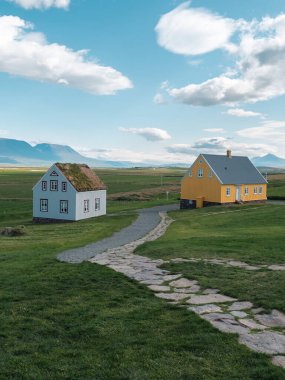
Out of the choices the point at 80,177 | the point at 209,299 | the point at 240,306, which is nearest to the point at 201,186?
the point at 80,177

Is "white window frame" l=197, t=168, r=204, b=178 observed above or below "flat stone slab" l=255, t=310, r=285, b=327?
above

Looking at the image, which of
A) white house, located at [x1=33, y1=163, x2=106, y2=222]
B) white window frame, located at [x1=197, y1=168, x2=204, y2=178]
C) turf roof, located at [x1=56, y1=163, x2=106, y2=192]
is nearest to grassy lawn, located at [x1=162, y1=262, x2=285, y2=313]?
white house, located at [x1=33, y1=163, x2=106, y2=222]

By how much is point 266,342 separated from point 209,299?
2.96m

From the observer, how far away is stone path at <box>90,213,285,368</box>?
8086mm

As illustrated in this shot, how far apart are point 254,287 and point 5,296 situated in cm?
740

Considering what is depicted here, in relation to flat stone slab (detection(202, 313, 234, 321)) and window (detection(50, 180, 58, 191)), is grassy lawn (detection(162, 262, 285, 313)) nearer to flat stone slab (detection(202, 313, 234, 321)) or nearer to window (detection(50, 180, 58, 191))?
flat stone slab (detection(202, 313, 234, 321))

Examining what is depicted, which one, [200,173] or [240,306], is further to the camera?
[200,173]

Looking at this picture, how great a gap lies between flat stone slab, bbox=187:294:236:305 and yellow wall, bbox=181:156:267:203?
4494 cm

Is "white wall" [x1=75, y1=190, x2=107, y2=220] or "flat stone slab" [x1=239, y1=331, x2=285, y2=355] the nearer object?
"flat stone slab" [x1=239, y1=331, x2=285, y2=355]


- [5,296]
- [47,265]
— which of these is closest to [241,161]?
[47,265]

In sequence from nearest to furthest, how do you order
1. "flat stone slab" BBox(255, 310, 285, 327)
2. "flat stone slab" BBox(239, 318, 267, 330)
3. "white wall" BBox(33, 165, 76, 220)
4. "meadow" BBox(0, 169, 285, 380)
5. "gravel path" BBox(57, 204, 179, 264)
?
1. "meadow" BBox(0, 169, 285, 380)
2. "flat stone slab" BBox(239, 318, 267, 330)
3. "flat stone slab" BBox(255, 310, 285, 327)
4. "gravel path" BBox(57, 204, 179, 264)
5. "white wall" BBox(33, 165, 76, 220)

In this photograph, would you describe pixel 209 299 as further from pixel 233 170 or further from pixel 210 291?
pixel 233 170

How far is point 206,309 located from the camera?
1001cm

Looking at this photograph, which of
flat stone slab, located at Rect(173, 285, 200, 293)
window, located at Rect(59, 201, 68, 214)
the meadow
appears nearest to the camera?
the meadow
